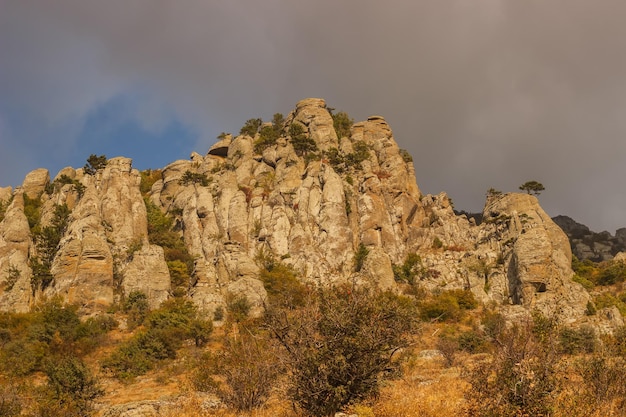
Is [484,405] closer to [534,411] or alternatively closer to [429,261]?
[534,411]

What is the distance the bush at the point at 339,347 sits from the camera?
12.9 meters

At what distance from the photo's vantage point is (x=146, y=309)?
43781 mm

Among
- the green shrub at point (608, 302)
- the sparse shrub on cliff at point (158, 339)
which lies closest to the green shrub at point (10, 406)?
the sparse shrub on cliff at point (158, 339)

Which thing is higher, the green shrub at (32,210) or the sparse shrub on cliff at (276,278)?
the green shrub at (32,210)

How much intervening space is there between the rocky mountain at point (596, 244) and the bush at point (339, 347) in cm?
8987

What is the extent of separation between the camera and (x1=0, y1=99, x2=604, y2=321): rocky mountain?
45.3 meters

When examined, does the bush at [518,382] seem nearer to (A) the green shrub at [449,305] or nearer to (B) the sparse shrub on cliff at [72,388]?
(B) the sparse shrub on cliff at [72,388]

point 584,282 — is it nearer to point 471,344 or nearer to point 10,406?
point 471,344

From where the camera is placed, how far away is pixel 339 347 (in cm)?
1298

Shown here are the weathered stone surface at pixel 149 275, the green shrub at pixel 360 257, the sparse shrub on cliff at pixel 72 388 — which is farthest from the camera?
the green shrub at pixel 360 257

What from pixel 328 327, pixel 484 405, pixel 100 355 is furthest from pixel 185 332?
pixel 484 405

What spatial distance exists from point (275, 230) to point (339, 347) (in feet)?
142

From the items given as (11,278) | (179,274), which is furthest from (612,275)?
(11,278)

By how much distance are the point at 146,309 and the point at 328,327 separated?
3498 centimetres
